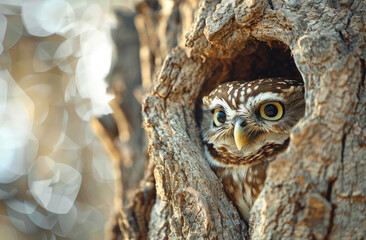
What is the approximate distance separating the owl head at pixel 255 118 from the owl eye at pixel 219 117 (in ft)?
0.16

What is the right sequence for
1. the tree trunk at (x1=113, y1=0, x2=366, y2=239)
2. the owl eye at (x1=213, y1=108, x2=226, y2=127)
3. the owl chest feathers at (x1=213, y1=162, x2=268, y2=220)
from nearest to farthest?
1. the tree trunk at (x1=113, y1=0, x2=366, y2=239)
2. the owl chest feathers at (x1=213, y1=162, x2=268, y2=220)
3. the owl eye at (x1=213, y1=108, x2=226, y2=127)

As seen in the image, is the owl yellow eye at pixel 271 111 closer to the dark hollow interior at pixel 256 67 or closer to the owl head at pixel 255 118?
the owl head at pixel 255 118

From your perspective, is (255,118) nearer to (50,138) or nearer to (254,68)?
(254,68)

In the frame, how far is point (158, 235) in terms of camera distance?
8.11 feet

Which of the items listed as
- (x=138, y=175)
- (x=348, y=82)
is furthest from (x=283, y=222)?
(x=138, y=175)

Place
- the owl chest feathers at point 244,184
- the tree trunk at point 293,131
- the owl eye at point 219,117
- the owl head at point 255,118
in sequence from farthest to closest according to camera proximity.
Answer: the owl eye at point 219,117
the owl head at point 255,118
the owl chest feathers at point 244,184
the tree trunk at point 293,131

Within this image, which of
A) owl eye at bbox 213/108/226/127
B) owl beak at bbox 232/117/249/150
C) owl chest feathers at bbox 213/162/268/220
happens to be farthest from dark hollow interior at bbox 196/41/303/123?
owl chest feathers at bbox 213/162/268/220

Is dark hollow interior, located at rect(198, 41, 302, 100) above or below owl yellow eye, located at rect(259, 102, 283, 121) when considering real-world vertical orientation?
above

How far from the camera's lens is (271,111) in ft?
7.88

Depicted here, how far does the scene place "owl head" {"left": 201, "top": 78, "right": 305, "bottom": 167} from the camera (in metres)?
2.35

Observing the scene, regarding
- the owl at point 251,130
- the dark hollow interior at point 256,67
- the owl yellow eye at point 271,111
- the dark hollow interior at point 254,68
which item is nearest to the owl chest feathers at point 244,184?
the owl at point 251,130

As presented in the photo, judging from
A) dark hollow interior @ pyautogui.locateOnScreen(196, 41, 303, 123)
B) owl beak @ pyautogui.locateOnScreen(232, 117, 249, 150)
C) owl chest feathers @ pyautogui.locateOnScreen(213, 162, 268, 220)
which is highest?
dark hollow interior @ pyautogui.locateOnScreen(196, 41, 303, 123)

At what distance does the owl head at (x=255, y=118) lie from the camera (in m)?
2.35

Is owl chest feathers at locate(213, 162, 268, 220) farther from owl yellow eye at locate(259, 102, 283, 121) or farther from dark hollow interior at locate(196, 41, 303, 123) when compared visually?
dark hollow interior at locate(196, 41, 303, 123)
